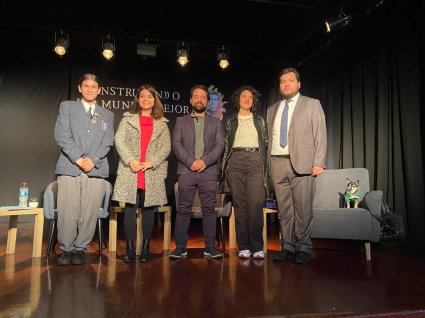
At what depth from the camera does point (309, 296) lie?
5.83 ft

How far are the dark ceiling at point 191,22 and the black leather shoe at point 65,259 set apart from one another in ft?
11.4

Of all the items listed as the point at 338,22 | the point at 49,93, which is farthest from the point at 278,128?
the point at 49,93

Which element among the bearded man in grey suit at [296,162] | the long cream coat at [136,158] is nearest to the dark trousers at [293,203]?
the bearded man in grey suit at [296,162]

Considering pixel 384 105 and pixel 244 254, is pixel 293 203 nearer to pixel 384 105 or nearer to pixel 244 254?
pixel 244 254

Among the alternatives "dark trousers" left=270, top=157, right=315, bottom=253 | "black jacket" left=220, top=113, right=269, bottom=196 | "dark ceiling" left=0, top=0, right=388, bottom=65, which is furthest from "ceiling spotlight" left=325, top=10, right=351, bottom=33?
Result: "dark trousers" left=270, top=157, right=315, bottom=253

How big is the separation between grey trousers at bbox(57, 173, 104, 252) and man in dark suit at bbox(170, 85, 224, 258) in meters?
0.68

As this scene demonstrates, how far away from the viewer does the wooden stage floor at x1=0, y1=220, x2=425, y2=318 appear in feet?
5.09

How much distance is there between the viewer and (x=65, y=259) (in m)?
2.59

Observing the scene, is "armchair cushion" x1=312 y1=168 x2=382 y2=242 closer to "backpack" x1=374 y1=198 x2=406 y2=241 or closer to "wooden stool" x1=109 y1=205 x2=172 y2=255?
"backpack" x1=374 y1=198 x2=406 y2=241

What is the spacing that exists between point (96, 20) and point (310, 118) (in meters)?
3.86

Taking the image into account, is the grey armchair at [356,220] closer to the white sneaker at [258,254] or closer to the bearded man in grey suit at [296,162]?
the bearded man in grey suit at [296,162]

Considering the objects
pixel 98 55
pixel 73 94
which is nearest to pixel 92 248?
pixel 73 94

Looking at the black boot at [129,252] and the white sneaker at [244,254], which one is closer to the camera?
the black boot at [129,252]

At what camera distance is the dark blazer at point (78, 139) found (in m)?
2.64
